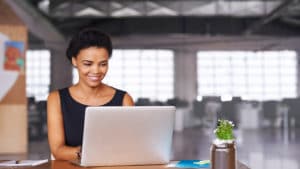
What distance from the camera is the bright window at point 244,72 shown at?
9922 mm

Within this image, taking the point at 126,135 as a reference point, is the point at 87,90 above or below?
above

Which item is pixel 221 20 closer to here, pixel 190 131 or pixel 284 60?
pixel 284 60

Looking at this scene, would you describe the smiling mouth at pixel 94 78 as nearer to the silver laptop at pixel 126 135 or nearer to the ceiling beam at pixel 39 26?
the silver laptop at pixel 126 135

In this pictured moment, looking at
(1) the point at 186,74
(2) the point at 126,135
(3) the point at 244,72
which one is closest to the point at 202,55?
(1) the point at 186,74

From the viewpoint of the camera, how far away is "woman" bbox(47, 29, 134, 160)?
2.21 m

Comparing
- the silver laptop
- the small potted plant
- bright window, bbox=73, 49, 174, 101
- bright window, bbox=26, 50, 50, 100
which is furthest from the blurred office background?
the small potted plant

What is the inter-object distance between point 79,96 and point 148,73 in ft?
24.4

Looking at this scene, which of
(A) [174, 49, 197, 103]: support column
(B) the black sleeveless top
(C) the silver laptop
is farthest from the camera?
(A) [174, 49, 197, 103]: support column

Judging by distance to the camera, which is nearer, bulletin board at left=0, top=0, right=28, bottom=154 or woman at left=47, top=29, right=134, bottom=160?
woman at left=47, top=29, right=134, bottom=160

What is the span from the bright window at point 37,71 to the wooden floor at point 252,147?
107cm

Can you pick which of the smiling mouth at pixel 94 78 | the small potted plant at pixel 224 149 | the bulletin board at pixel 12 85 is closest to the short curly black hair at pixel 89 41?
the smiling mouth at pixel 94 78

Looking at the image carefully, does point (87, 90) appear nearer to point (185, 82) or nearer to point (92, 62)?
point (92, 62)

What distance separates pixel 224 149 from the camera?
1.61 m

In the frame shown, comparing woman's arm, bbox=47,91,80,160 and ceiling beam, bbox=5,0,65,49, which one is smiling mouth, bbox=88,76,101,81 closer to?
woman's arm, bbox=47,91,80,160
